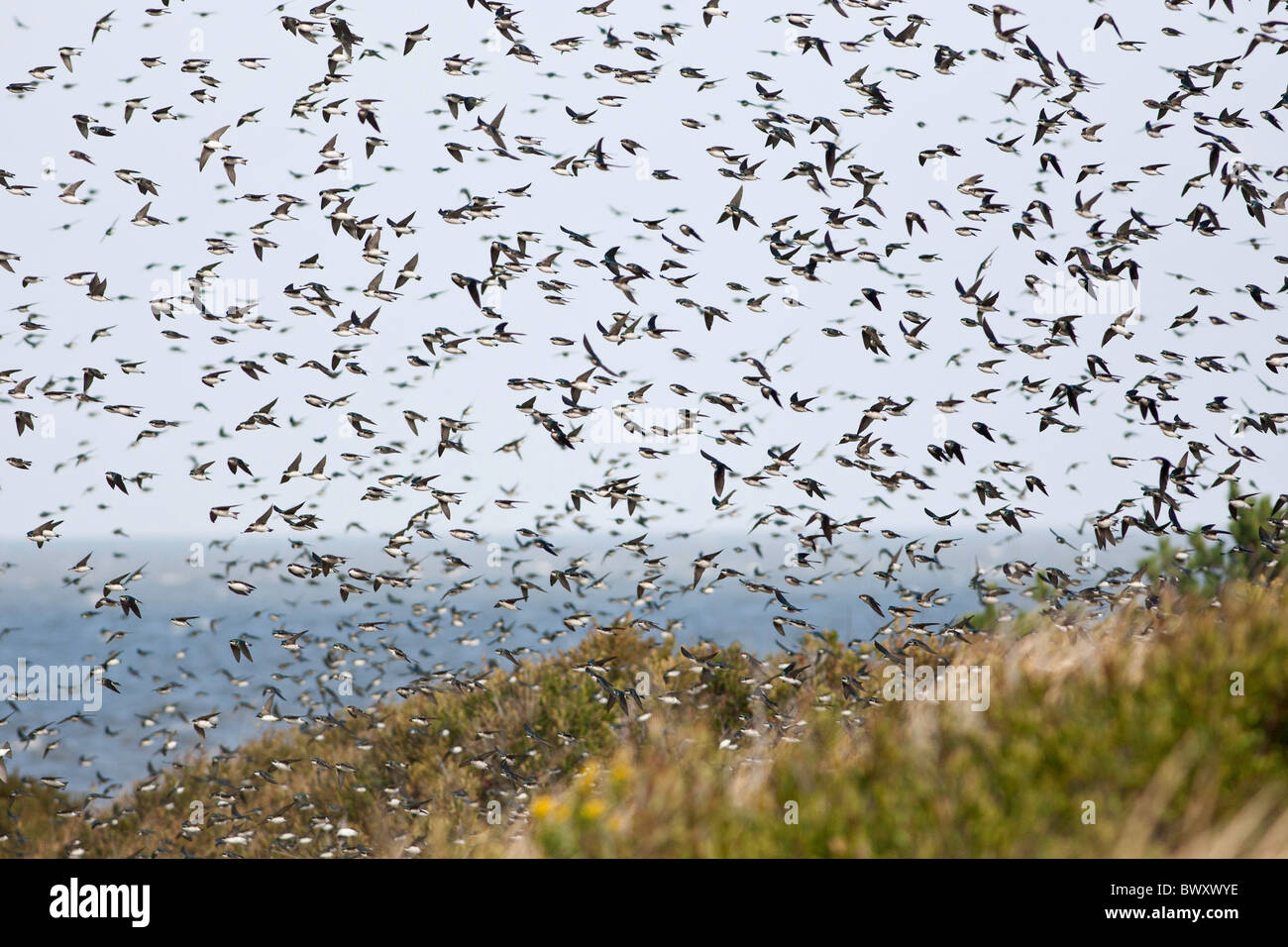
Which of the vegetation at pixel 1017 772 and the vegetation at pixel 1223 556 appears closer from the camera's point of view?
the vegetation at pixel 1017 772

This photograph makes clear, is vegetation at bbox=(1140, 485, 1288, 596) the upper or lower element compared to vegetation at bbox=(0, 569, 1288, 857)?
upper

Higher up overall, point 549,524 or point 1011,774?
point 549,524

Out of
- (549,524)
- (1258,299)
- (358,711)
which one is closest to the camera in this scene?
(1258,299)

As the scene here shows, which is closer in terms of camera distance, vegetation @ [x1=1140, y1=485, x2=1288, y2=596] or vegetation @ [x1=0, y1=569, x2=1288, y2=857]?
vegetation @ [x1=0, y1=569, x2=1288, y2=857]

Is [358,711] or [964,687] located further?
[358,711]

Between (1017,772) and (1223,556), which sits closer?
(1017,772)

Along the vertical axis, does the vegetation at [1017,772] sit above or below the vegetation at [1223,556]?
below

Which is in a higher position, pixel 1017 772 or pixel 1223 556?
pixel 1223 556

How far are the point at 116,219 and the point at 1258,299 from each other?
18.7 m

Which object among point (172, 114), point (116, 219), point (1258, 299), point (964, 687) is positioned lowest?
point (964, 687)

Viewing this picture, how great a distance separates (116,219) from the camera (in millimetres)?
18422
